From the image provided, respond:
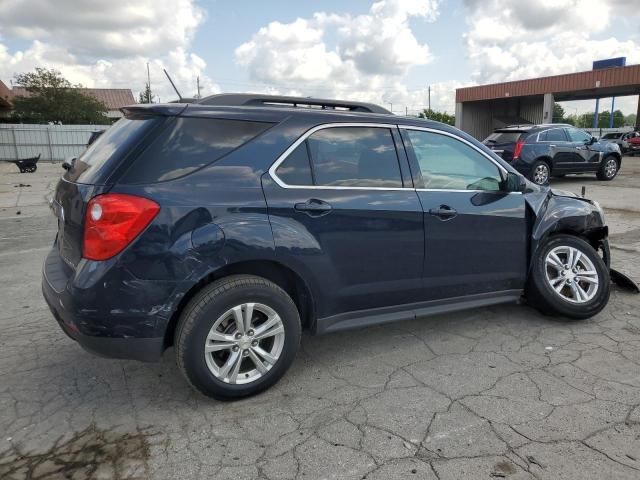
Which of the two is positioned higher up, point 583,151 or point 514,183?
point 583,151

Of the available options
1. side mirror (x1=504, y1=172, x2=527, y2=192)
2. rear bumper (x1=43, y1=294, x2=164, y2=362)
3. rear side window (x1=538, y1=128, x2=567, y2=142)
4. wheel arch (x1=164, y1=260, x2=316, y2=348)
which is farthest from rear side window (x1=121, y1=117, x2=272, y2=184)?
rear side window (x1=538, y1=128, x2=567, y2=142)

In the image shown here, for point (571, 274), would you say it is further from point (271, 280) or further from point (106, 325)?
point (106, 325)

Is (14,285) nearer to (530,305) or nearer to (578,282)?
(530,305)

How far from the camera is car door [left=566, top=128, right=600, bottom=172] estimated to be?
14.5m

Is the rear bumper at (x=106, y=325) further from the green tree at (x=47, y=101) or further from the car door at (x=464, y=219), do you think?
the green tree at (x=47, y=101)

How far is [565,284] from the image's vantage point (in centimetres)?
434

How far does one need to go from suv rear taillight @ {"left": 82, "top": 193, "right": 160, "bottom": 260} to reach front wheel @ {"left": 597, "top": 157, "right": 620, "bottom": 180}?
15797 millimetres

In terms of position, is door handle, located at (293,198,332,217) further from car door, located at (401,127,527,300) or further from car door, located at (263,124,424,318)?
car door, located at (401,127,527,300)

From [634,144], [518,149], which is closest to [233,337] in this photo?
[518,149]

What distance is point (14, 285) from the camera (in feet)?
17.8

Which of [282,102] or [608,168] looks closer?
[282,102]

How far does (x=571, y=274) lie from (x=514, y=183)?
991mm

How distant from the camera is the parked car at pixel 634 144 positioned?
29.8 metres

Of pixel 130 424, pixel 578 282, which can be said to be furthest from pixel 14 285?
pixel 578 282
